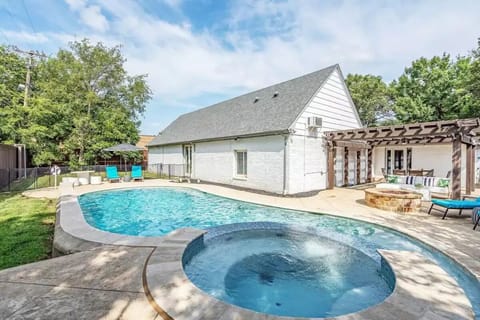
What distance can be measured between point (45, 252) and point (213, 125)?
13.0m

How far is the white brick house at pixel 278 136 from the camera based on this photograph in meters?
11.2

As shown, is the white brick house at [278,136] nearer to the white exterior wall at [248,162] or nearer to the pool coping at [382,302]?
the white exterior wall at [248,162]

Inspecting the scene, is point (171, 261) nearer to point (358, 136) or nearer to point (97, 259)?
point (97, 259)

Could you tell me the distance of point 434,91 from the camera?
72.8 ft

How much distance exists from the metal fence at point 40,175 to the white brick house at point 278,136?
9.24 ft

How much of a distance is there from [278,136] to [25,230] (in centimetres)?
927

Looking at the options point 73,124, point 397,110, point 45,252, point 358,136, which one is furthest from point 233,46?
point 397,110

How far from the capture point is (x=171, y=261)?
3.79m

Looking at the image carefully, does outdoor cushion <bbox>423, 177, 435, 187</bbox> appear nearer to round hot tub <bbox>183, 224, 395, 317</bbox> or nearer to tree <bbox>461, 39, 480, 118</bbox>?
round hot tub <bbox>183, 224, 395, 317</bbox>

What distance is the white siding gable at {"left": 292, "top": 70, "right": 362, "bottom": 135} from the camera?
38.2ft

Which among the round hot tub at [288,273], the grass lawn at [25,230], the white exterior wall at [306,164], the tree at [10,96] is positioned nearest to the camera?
the round hot tub at [288,273]

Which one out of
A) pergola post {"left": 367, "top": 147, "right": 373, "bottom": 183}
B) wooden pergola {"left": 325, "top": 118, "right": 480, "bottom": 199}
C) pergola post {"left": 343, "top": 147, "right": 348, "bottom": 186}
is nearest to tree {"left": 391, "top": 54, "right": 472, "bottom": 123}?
pergola post {"left": 367, "top": 147, "right": 373, "bottom": 183}

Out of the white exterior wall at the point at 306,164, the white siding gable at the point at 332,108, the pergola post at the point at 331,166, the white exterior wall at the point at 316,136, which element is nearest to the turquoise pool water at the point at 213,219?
the white exterior wall at the point at 306,164

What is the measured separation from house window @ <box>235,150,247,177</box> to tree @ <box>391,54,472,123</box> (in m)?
18.3
